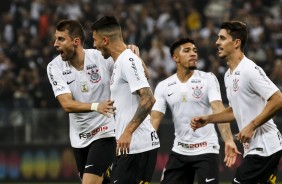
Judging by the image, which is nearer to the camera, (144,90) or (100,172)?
(144,90)

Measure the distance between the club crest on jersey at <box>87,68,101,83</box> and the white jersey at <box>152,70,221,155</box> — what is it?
1.17m

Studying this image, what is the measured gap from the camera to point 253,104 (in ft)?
30.9

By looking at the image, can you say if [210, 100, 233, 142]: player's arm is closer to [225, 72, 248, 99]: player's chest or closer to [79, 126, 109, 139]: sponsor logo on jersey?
[225, 72, 248, 99]: player's chest

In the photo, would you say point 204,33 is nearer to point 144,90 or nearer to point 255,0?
point 255,0

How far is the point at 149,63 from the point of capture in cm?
A: 2058

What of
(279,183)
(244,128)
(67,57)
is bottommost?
(279,183)

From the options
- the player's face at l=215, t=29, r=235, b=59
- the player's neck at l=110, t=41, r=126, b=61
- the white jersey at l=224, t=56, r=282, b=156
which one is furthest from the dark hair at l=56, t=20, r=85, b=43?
the white jersey at l=224, t=56, r=282, b=156

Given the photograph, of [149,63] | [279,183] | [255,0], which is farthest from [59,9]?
[279,183]

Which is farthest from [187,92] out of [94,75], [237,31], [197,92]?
[237,31]

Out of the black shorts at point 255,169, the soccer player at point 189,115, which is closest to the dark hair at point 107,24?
the black shorts at point 255,169

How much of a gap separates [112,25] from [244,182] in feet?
7.70

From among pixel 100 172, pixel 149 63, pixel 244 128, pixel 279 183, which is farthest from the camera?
pixel 149 63

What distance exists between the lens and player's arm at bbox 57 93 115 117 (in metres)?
9.48

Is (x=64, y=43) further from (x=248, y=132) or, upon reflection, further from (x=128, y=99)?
(x=248, y=132)
